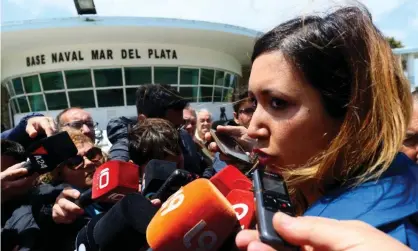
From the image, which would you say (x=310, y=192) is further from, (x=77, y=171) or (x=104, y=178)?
(x=77, y=171)

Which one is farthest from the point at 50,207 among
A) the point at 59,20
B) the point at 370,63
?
the point at 59,20

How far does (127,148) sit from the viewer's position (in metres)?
2.92

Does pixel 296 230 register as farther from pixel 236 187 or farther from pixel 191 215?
pixel 236 187

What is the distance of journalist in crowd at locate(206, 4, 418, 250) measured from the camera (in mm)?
1043

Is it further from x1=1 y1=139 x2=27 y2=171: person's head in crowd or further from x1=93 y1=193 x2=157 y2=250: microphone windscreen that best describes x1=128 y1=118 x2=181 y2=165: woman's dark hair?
x1=93 y1=193 x2=157 y2=250: microphone windscreen

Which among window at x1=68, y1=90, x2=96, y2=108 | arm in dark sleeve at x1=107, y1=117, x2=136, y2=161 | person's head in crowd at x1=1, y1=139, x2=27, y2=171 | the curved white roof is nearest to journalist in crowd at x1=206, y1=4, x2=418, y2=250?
arm in dark sleeve at x1=107, y1=117, x2=136, y2=161

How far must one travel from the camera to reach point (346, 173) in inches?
41.1

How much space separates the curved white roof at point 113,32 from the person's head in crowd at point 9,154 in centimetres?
1299

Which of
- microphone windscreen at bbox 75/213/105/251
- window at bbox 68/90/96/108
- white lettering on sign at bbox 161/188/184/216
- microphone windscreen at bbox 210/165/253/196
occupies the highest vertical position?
white lettering on sign at bbox 161/188/184/216

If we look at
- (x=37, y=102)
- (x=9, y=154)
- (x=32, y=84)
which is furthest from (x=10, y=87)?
(x=9, y=154)

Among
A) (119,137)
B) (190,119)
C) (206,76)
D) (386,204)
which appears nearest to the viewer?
(386,204)

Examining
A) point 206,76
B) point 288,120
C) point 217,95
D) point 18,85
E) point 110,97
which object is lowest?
point 217,95

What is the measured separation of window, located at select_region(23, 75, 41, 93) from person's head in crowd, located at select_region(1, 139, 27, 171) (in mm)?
15603

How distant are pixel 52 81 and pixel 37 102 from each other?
3.63ft
